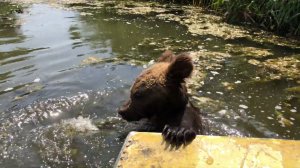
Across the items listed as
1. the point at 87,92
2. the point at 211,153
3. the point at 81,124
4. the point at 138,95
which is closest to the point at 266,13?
the point at 87,92

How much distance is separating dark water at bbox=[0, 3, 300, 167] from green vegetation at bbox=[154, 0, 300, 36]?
1.26 metres

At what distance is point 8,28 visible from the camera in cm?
1064

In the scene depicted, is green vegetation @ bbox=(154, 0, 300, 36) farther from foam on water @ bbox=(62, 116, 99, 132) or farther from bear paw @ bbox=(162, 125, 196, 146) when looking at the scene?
bear paw @ bbox=(162, 125, 196, 146)

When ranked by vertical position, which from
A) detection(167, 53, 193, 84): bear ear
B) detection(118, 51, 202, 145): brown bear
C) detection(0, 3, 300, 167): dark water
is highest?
detection(167, 53, 193, 84): bear ear

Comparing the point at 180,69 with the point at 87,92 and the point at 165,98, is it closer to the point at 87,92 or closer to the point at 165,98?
the point at 165,98

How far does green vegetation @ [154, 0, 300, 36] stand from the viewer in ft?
29.9

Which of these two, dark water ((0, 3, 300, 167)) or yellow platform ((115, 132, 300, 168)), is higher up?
yellow platform ((115, 132, 300, 168))

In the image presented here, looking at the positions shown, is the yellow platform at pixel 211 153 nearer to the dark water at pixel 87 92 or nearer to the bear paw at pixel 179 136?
the bear paw at pixel 179 136

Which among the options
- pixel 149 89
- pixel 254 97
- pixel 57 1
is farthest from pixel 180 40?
pixel 57 1

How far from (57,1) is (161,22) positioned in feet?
16.8

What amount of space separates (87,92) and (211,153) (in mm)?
3493

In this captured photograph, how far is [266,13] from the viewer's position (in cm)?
984

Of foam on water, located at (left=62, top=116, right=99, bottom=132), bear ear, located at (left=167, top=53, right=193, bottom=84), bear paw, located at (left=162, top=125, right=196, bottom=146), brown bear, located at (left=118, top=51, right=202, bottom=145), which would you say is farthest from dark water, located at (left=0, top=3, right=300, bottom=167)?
bear paw, located at (left=162, top=125, right=196, bottom=146)

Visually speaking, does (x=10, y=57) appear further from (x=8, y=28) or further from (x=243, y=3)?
(x=243, y=3)
